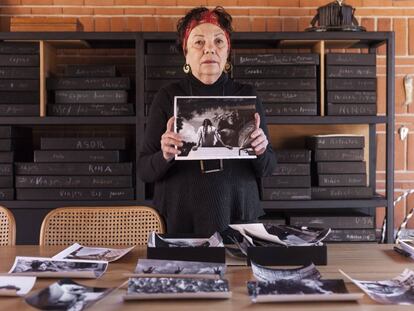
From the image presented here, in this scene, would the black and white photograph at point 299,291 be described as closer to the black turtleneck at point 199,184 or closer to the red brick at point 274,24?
the black turtleneck at point 199,184

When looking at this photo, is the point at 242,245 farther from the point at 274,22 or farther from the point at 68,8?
the point at 68,8

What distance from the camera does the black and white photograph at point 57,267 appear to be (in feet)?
3.96

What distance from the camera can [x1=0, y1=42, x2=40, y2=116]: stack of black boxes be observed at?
254cm

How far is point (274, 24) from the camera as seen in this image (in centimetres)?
292

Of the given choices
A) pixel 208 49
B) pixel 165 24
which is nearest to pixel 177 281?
pixel 208 49

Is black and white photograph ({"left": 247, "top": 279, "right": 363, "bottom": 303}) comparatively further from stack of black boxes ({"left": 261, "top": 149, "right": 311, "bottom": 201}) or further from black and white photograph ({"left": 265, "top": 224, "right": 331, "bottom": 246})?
stack of black boxes ({"left": 261, "top": 149, "right": 311, "bottom": 201})

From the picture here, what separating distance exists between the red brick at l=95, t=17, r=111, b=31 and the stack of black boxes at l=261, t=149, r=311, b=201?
1.22m

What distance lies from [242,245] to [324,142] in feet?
4.44

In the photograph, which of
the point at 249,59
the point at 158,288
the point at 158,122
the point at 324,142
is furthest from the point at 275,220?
the point at 158,288

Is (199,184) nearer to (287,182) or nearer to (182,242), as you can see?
(182,242)

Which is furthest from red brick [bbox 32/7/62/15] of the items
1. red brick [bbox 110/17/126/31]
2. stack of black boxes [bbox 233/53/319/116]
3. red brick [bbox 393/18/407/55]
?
red brick [bbox 393/18/407/55]

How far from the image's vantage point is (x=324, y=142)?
2.62 m

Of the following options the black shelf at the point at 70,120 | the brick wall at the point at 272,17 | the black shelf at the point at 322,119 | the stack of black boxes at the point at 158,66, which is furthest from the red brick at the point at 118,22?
the black shelf at the point at 322,119

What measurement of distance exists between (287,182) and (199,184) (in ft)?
3.02
